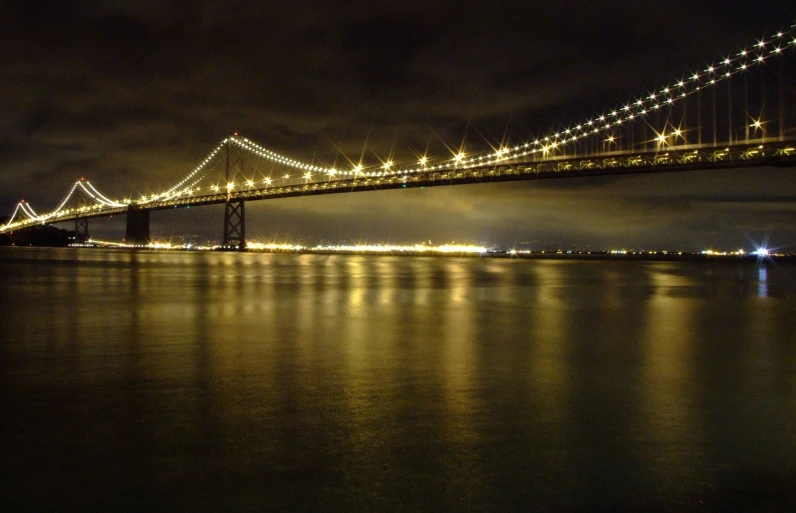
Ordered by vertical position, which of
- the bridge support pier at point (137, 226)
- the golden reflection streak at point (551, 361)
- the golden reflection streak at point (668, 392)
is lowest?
the golden reflection streak at point (668, 392)

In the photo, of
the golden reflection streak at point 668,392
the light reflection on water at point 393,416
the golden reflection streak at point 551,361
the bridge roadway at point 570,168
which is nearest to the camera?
the light reflection on water at point 393,416

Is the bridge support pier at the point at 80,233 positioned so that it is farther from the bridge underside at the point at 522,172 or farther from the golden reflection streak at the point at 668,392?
the golden reflection streak at the point at 668,392

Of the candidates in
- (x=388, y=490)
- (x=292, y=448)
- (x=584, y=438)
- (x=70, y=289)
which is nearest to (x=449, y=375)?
(x=584, y=438)

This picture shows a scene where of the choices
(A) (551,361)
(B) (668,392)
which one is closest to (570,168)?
(A) (551,361)

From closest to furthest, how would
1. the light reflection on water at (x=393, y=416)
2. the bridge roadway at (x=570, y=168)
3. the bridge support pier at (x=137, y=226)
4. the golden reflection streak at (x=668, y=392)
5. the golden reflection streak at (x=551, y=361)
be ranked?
the light reflection on water at (x=393, y=416) → the golden reflection streak at (x=668, y=392) → the golden reflection streak at (x=551, y=361) → the bridge roadway at (x=570, y=168) → the bridge support pier at (x=137, y=226)

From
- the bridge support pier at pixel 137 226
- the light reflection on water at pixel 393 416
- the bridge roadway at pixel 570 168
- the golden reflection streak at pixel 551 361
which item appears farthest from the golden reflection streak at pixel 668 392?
the bridge support pier at pixel 137 226

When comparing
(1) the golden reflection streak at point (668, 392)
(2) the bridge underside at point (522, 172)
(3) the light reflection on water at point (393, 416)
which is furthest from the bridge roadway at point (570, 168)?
(3) the light reflection on water at point (393, 416)

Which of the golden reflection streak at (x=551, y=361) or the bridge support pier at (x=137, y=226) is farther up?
the bridge support pier at (x=137, y=226)

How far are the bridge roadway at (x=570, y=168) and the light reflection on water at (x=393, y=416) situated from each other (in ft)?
92.2

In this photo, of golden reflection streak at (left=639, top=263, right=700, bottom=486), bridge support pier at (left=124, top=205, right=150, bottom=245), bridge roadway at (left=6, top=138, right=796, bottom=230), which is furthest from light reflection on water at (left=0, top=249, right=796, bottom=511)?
bridge support pier at (left=124, top=205, right=150, bottom=245)

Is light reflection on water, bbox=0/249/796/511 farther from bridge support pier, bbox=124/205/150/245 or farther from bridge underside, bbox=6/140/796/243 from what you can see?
bridge support pier, bbox=124/205/150/245

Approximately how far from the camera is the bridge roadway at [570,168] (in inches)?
1320

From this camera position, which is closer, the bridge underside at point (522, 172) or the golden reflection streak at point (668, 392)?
the golden reflection streak at point (668, 392)

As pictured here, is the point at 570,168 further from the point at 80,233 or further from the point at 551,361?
the point at 80,233
